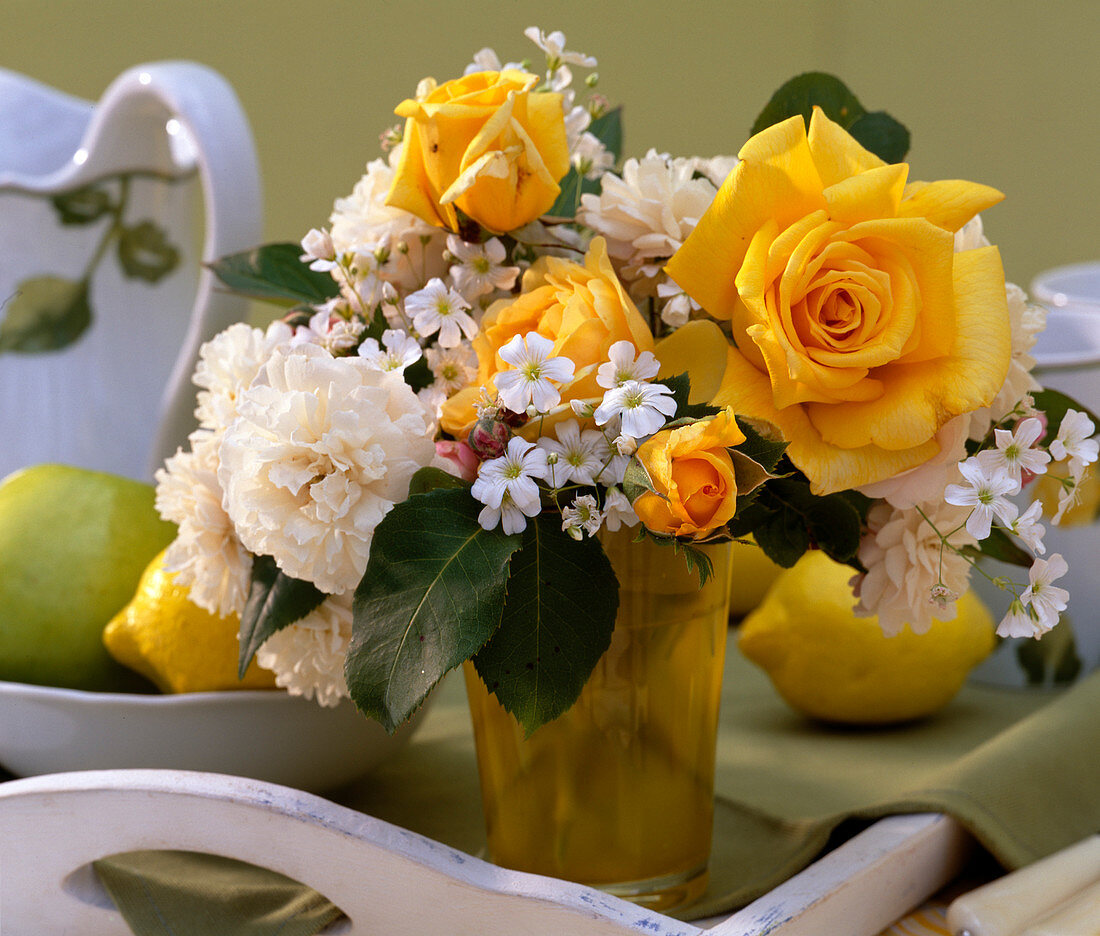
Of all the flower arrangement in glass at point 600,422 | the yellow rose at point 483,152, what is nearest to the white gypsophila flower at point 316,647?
the flower arrangement in glass at point 600,422

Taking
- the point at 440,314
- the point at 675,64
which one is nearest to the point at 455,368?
the point at 440,314

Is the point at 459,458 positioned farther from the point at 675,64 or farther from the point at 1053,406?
the point at 675,64

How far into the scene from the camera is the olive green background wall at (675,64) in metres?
0.65

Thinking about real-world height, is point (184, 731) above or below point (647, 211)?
below

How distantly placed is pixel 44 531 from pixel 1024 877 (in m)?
0.32

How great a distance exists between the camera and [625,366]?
210 millimetres

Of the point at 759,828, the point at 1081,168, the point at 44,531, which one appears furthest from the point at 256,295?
the point at 1081,168

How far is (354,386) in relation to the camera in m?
0.22

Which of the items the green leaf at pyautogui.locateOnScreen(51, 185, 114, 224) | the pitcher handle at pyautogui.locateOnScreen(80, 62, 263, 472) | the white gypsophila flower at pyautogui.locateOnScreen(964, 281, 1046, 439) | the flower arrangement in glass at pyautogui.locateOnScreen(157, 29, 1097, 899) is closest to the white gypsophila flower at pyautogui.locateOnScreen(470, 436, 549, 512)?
the flower arrangement in glass at pyautogui.locateOnScreen(157, 29, 1097, 899)

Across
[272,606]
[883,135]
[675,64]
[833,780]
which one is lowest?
[833,780]

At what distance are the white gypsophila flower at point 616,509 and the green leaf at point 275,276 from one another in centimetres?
14

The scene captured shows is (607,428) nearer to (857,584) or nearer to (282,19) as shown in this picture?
(857,584)

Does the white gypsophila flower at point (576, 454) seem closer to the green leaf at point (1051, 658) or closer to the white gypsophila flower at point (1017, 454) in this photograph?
the white gypsophila flower at point (1017, 454)

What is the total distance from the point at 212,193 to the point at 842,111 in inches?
10.8
